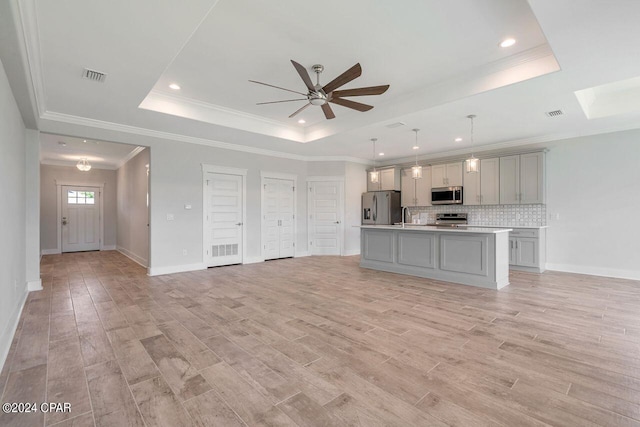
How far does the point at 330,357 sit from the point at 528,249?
5383 millimetres

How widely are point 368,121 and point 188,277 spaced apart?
4340mm

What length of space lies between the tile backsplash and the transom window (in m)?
10.5

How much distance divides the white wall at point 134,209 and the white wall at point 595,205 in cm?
840

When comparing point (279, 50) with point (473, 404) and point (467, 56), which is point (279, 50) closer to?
point (467, 56)

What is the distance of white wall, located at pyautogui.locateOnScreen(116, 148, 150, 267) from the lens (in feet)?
21.2

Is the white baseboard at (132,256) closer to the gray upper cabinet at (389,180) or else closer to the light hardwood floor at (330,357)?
the light hardwood floor at (330,357)

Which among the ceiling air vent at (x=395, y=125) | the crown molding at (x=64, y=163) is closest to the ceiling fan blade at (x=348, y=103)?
the ceiling air vent at (x=395, y=125)

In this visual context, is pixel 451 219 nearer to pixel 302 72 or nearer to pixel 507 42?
pixel 507 42

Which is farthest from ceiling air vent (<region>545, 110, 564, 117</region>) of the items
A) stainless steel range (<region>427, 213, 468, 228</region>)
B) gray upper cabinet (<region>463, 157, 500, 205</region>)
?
stainless steel range (<region>427, 213, 468, 228</region>)

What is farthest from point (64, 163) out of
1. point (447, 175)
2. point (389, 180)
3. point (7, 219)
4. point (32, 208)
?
point (447, 175)

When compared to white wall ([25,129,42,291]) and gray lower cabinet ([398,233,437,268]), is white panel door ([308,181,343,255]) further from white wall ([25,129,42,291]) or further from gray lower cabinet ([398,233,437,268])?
white wall ([25,129,42,291])

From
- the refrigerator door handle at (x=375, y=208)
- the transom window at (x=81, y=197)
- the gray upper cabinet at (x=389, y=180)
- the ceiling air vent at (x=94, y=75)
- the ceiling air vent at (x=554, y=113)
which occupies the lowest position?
the refrigerator door handle at (x=375, y=208)

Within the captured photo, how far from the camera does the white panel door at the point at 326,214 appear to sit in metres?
8.11

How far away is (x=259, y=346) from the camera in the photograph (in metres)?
2.57
